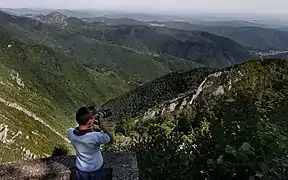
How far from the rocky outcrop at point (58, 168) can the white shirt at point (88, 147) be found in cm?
159

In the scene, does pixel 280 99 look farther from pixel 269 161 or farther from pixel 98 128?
pixel 98 128

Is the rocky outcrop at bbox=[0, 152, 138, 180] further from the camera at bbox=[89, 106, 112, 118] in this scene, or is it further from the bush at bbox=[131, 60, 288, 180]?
the camera at bbox=[89, 106, 112, 118]

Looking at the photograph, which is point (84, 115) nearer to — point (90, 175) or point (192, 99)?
point (90, 175)

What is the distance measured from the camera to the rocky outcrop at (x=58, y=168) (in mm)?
8156

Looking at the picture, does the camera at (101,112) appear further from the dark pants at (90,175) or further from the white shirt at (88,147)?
the dark pants at (90,175)

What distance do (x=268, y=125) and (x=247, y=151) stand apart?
458mm

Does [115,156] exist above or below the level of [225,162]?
below

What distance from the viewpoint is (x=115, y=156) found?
29.8 feet

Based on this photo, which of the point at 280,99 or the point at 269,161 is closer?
the point at 269,161

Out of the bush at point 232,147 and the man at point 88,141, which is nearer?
the bush at point 232,147

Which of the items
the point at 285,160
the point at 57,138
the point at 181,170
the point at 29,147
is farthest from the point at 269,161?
the point at 57,138

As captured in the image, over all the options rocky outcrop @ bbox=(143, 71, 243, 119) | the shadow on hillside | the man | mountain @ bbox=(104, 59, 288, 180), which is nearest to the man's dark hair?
the man

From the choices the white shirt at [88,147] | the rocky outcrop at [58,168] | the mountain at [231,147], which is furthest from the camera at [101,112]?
the rocky outcrop at [58,168]

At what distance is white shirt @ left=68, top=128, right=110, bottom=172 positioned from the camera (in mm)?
6098
